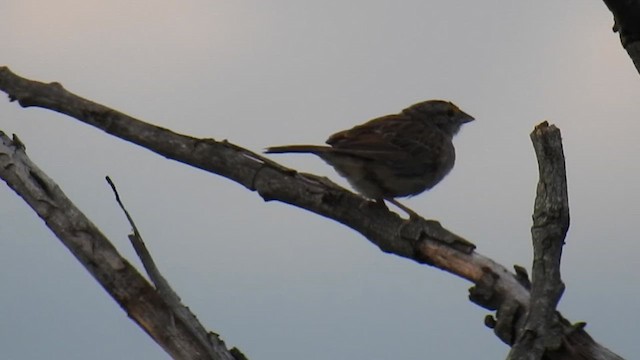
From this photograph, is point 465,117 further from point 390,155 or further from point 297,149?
point 297,149

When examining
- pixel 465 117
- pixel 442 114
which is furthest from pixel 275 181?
pixel 465 117

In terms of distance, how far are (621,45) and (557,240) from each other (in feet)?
5.58

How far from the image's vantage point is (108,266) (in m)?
6.27

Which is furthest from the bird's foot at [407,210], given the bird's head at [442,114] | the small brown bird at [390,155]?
the bird's head at [442,114]

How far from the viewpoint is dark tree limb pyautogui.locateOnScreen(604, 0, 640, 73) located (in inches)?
252

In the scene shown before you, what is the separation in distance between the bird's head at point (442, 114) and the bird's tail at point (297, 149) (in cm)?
205

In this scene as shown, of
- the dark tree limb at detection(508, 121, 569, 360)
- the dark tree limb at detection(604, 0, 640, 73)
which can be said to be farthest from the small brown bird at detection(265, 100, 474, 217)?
the dark tree limb at detection(508, 121, 569, 360)

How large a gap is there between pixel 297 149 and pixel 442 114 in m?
2.58

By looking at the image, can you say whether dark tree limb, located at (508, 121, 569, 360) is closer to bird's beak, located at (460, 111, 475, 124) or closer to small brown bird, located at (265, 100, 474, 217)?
small brown bird, located at (265, 100, 474, 217)

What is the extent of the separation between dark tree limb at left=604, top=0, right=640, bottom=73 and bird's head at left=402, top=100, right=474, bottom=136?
3.64 metres

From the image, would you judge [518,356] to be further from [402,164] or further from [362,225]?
[402,164]

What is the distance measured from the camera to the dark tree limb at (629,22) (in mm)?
6406

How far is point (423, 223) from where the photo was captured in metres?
6.41

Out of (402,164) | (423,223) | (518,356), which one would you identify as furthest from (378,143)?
(518,356)
